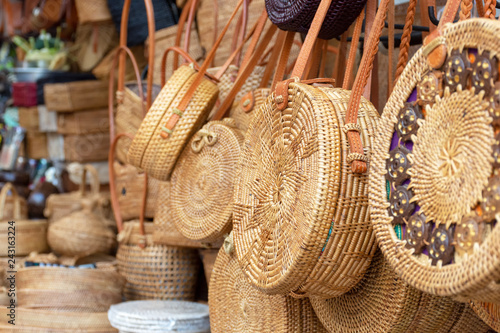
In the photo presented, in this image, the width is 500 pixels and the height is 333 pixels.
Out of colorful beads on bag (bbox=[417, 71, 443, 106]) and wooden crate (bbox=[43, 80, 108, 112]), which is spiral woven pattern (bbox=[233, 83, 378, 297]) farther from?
wooden crate (bbox=[43, 80, 108, 112])

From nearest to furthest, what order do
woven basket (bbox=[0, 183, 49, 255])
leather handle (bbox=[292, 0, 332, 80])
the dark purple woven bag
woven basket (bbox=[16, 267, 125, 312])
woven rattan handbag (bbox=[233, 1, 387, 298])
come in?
woven rattan handbag (bbox=[233, 1, 387, 298]) → leather handle (bbox=[292, 0, 332, 80]) → the dark purple woven bag → woven basket (bbox=[16, 267, 125, 312]) → woven basket (bbox=[0, 183, 49, 255])

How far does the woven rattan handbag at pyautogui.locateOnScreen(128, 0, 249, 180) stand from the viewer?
1.65 metres

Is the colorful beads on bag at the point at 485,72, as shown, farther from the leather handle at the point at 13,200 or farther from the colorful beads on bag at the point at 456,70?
the leather handle at the point at 13,200

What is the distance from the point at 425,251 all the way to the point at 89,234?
2010mm

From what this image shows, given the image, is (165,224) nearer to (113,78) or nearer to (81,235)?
(81,235)

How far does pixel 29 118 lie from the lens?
381 centimetres

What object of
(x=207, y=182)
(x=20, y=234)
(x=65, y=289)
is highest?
(x=207, y=182)

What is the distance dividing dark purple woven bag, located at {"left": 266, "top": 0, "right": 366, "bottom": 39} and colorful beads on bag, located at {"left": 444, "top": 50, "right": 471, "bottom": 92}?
517 millimetres

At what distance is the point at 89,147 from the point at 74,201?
1.98ft

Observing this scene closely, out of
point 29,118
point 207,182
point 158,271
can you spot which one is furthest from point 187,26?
point 29,118

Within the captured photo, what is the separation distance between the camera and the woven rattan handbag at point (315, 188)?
1.01 m

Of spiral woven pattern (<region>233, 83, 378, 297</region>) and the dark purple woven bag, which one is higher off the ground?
the dark purple woven bag

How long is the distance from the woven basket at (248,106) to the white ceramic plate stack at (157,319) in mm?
560

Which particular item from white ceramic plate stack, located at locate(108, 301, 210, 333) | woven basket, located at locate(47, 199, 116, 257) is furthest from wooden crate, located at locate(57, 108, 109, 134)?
white ceramic plate stack, located at locate(108, 301, 210, 333)
